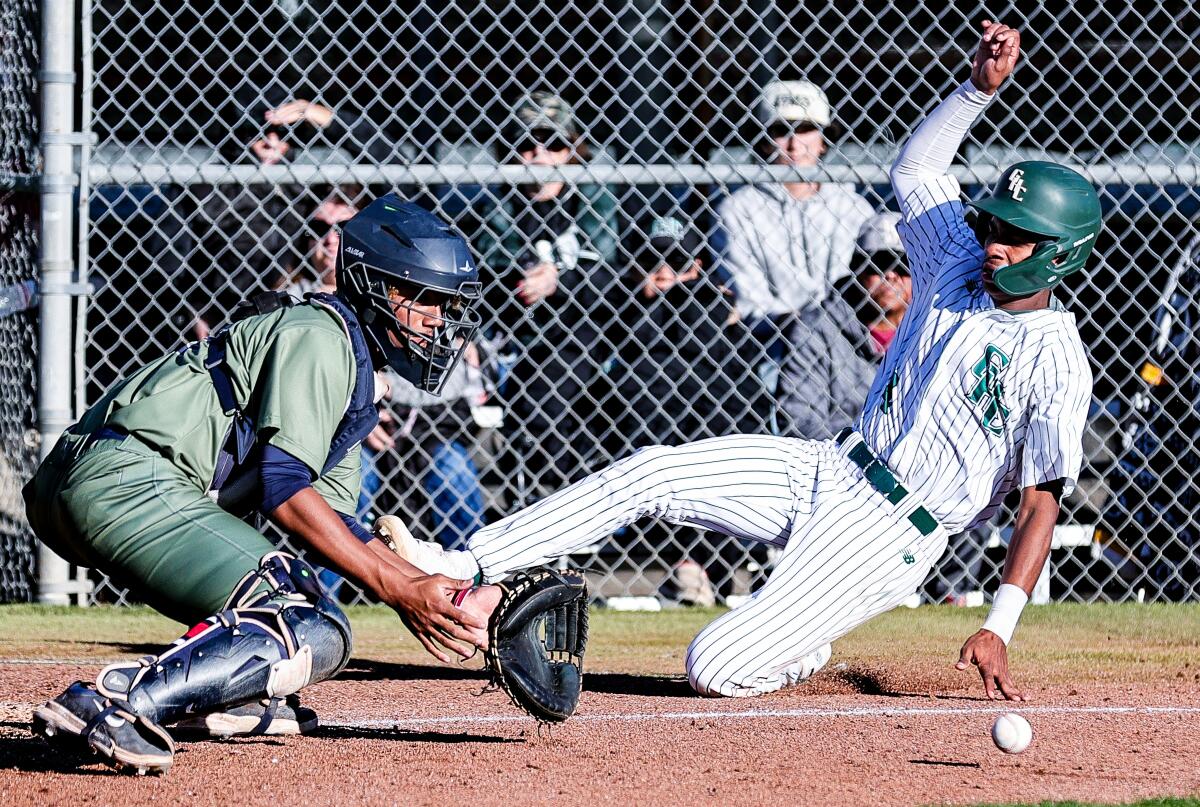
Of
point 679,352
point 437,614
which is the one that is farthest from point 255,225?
point 437,614

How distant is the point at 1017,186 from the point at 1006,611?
1.13 metres

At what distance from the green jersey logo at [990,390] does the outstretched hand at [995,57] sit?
2.46 ft

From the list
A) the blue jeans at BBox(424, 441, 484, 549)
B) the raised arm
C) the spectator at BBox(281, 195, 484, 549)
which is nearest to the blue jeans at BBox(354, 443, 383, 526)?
the spectator at BBox(281, 195, 484, 549)

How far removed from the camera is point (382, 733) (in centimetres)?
346

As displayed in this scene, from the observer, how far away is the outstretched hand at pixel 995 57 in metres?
4.18

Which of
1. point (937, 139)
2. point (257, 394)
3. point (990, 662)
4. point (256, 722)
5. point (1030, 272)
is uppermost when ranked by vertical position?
point (937, 139)

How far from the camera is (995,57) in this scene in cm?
419

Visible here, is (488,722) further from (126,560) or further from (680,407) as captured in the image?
(680,407)

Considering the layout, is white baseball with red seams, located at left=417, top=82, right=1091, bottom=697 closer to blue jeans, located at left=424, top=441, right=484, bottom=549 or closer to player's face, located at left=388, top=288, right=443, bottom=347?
player's face, located at left=388, top=288, right=443, bottom=347

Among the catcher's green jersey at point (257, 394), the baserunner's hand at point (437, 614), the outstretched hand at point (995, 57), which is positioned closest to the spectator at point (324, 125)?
the outstretched hand at point (995, 57)

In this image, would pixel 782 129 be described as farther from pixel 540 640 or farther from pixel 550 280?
pixel 540 640

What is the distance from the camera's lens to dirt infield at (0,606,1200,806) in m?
2.85

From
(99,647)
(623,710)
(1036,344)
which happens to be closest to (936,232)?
(1036,344)

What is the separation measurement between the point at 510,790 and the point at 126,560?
86cm
